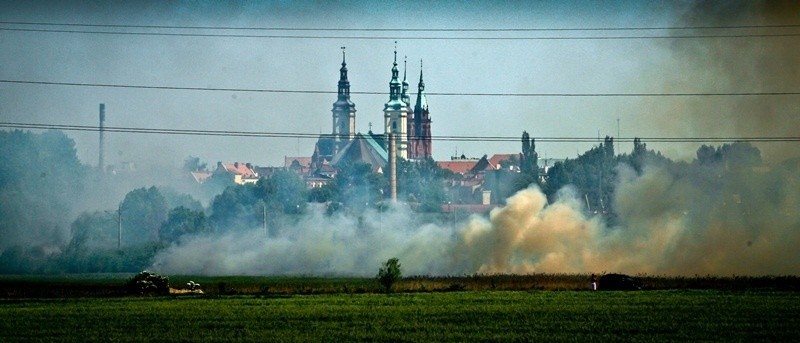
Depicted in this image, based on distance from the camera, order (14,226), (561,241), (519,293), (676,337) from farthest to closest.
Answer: (14,226) < (561,241) < (519,293) < (676,337)

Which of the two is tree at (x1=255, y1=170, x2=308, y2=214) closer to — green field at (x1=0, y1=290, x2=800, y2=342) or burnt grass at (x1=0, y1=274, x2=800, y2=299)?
burnt grass at (x1=0, y1=274, x2=800, y2=299)

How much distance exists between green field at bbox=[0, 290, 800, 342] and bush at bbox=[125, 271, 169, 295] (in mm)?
5170

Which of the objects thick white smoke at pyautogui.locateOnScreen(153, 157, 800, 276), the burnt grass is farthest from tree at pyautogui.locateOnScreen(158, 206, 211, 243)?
the burnt grass

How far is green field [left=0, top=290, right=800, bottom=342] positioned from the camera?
5288cm

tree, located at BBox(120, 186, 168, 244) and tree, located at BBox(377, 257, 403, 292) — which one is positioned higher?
tree, located at BBox(120, 186, 168, 244)

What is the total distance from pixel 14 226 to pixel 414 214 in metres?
37.7

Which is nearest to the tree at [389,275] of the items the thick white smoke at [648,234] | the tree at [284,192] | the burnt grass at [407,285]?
the burnt grass at [407,285]

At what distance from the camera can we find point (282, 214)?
152 meters

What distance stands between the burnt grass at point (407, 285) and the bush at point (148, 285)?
61cm

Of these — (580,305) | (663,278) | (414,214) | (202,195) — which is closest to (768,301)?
(580,305)

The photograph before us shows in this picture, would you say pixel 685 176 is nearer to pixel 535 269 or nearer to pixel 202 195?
pixel 535 269

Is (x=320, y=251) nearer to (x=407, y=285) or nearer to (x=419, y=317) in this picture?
(x=407, y=285)

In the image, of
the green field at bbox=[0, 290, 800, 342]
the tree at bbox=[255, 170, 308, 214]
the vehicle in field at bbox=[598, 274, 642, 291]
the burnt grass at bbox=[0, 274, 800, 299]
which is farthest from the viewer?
the tree at bbox=[255, 170, 308, 214]

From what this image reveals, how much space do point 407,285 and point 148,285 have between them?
14.7 meters
